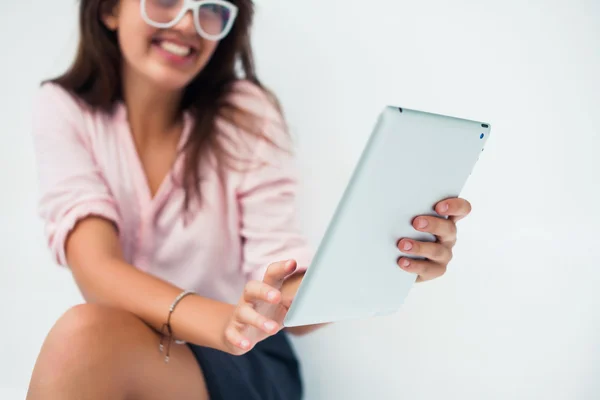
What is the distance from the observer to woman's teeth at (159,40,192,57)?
88 cm

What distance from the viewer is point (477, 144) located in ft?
1.93

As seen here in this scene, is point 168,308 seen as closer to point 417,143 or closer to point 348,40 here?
point 417,143

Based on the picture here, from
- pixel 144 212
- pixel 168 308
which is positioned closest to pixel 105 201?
pixel 144 212

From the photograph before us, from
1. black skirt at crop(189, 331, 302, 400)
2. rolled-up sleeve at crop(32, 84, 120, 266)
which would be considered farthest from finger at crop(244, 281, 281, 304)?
rolled-up sleeve at crop(32, 84, 120, 266)

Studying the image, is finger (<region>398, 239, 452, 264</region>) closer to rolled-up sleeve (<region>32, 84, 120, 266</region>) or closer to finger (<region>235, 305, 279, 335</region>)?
finger (<region>235, 305, 279, 335</region>)

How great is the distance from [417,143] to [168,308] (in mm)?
408

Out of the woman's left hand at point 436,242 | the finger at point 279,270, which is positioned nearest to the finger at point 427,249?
the woman's left hand at point 436,242

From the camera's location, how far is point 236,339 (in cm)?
61

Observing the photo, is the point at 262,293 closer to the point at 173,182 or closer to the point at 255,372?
the point at 255,372

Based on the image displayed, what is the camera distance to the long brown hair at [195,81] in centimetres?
95

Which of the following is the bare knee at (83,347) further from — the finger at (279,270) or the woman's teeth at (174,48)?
the woman's teeth at (174,48)

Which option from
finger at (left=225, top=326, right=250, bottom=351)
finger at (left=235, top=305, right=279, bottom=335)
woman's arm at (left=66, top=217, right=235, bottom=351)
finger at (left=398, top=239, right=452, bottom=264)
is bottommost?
woman's arm at (left=66, top=217, right=235, bottom=351)

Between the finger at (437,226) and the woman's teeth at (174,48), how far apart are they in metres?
0.49

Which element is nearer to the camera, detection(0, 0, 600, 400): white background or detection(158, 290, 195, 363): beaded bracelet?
detection(158, 290, 195, 363): beaded bracelet
